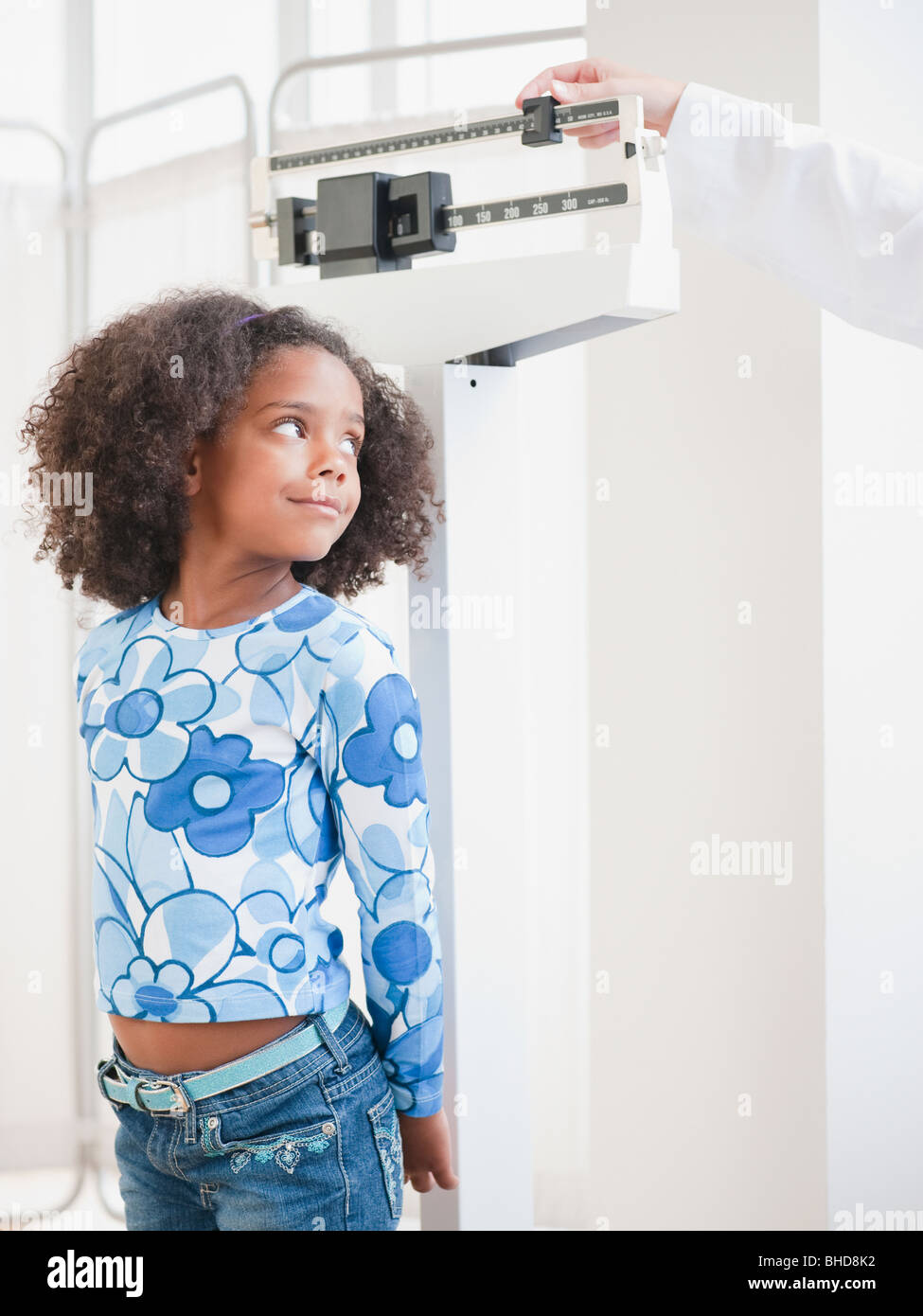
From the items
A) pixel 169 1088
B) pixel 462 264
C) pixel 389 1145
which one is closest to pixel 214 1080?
pixel 169 1088

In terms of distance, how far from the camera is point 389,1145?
0.93 meters

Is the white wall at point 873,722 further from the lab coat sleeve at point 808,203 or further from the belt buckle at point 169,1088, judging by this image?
the belt buckle at point 169,1088

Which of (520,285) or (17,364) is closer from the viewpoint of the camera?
(520,285)

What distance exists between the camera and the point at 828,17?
133 cm

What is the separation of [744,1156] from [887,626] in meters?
0.58

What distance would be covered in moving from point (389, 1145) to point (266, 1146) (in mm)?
92

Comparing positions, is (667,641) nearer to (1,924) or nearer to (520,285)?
(520,285)

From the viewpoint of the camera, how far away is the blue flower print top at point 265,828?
2.92 ft

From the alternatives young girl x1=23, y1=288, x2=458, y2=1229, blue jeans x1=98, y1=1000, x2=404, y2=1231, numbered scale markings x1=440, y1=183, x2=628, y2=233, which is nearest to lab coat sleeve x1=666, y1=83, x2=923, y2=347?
numbered scale markings x1=440, y1=183, x2=628, y2=233

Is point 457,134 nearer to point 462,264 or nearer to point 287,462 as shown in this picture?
point 462,264

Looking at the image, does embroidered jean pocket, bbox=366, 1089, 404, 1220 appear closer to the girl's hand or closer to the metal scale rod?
the girl's hand

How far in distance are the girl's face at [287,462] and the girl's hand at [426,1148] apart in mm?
399

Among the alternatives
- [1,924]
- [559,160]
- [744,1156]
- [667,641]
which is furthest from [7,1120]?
[559,160]

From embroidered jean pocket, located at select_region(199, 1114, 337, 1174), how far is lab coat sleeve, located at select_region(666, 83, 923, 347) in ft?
2.55
